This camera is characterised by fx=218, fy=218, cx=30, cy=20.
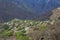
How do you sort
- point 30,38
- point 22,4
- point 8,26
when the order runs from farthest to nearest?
point 22,4 → point 8,26 → point 30,38

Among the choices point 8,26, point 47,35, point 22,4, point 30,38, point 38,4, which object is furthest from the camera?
Result: point 22,4

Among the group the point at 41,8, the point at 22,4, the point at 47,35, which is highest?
the point at 22,4

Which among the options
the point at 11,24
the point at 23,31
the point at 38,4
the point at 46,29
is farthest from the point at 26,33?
the point at 38,4

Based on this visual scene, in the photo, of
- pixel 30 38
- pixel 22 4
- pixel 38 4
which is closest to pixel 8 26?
pixel 30 38

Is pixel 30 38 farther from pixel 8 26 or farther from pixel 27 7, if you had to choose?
pixel 27 7

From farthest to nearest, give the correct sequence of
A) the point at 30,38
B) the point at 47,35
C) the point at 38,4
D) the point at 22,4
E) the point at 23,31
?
the point at 22,4
the point at 38,4
the point at 23,31
the point at 30,38
the point at 47,35

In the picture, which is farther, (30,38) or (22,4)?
(22,4)

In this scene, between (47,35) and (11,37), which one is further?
(11,37)

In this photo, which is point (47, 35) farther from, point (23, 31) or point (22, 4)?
point (22, 4)

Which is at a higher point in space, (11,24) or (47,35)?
(11,24)
